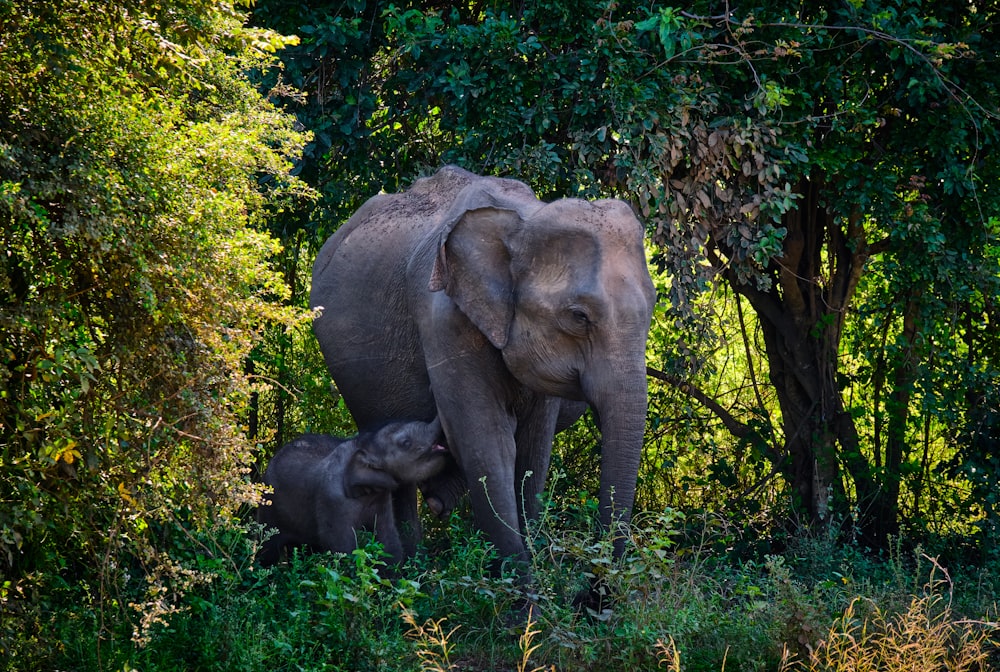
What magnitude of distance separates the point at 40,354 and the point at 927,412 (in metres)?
5.70

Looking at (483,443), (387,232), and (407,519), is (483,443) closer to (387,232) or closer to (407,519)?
(407,519)

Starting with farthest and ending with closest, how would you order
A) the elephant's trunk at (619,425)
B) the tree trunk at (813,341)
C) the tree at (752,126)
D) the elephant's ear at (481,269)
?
the tree trunk at (813,341), the tree at (752,126), the elephant's ear at (481,269), the elephant's trunk at (619,425)

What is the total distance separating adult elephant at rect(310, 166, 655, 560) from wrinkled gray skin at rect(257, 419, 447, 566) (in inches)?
9.5

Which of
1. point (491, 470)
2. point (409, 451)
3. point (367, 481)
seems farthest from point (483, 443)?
point (367, 481)

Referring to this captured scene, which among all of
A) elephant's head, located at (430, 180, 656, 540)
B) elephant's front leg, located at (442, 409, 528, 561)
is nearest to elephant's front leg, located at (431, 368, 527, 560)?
elephant's front leg, located at (442, 409, 528, 561)

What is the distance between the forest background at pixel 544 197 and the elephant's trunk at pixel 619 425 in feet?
0.96

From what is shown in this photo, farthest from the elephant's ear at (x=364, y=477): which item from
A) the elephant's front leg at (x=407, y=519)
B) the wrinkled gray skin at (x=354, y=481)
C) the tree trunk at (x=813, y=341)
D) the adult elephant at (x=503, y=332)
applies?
the tree trunk at (x=813, y=341)

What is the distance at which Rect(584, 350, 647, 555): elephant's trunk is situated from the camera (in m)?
6.50

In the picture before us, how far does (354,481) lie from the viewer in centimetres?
728

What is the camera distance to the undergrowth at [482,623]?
18.6ft

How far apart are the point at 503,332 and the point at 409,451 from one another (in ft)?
3.03

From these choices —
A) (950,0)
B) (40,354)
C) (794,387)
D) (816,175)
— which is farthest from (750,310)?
(40,354)

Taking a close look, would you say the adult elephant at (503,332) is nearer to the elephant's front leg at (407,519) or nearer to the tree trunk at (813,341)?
the elephant's front leg at (407,519)

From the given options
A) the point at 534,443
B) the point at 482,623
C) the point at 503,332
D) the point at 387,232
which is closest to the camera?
the point at 482,623
